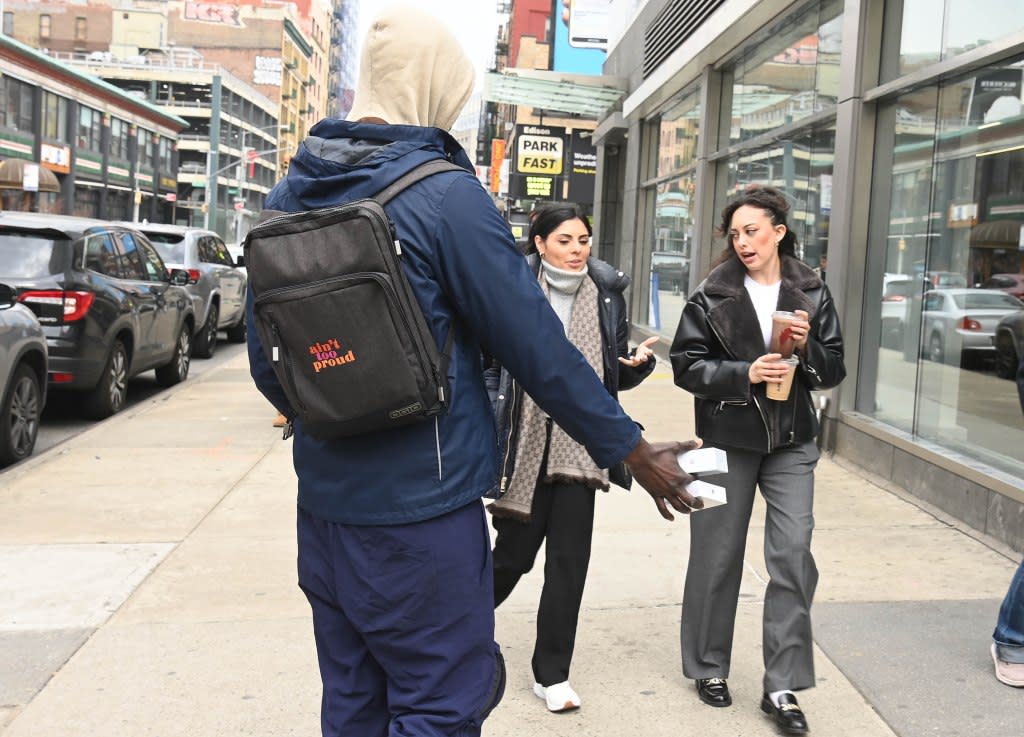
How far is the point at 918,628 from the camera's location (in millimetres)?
4586

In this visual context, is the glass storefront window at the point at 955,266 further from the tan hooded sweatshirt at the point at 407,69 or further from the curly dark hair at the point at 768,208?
the tan hooded sweatshirt at the point at 407,69

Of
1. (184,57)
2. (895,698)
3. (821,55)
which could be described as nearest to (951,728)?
(895,698)

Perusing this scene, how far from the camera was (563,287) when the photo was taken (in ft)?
13.0

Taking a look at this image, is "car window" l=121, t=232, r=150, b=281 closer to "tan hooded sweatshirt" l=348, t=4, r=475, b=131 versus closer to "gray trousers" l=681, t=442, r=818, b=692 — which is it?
"gray trousers" l=681, t=442, r=818, b=692

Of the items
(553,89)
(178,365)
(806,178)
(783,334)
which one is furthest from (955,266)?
(553,89)

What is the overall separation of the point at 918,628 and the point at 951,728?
3.27 feet

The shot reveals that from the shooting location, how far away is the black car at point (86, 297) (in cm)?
932

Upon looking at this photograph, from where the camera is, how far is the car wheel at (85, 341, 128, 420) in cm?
1009

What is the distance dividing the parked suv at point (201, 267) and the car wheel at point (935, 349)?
991 centimetres

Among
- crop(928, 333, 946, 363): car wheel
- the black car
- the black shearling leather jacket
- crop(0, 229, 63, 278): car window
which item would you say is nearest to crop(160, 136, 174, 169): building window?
the black car

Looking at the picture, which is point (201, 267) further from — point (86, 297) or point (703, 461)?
point (703, 461)

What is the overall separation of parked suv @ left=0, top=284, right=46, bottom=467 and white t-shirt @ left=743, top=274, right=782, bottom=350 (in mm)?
5443

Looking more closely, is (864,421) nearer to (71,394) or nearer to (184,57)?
(71,394)

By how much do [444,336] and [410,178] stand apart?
0.32 meters
